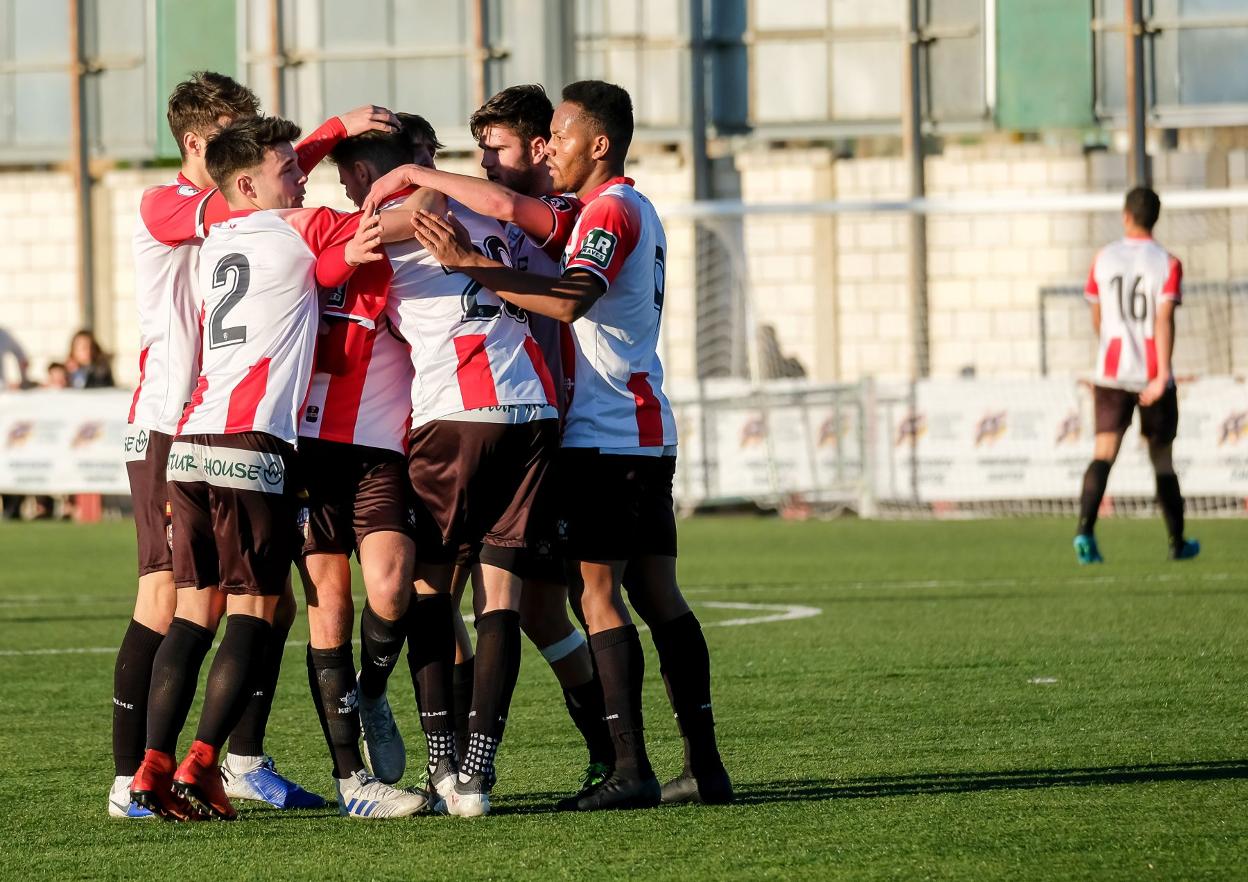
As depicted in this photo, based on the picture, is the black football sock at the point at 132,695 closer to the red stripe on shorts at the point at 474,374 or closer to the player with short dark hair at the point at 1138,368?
the red stripe on shorts at the point at 474,374

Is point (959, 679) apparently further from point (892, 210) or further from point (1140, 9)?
point (1140, 9)

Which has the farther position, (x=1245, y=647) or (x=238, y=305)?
(x=1245, y=647)

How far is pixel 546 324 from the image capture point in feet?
17.9

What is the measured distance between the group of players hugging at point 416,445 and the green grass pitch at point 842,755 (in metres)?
0.25

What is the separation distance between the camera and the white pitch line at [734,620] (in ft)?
29.7

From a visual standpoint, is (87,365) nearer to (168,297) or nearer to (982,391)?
(982,391)

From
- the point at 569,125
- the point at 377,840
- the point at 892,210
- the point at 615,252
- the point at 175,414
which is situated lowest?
the point at 377,840

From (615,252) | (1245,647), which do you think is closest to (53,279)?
(1245,647)

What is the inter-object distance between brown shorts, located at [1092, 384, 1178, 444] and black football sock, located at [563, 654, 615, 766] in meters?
7.42

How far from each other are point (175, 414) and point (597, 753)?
144 cm

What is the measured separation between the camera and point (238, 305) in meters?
5.21

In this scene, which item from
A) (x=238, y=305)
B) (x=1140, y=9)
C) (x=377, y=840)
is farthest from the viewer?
(x=1140, y=9)

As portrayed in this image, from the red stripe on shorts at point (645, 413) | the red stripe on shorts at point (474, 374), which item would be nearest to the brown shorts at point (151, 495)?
the red stripe on shorts at point (474, 374)

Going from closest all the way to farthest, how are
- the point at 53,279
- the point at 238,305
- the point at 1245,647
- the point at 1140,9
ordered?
the point at 238,305 < the point at 1245,647 < the point at 1140,9 < the point at 53,279
